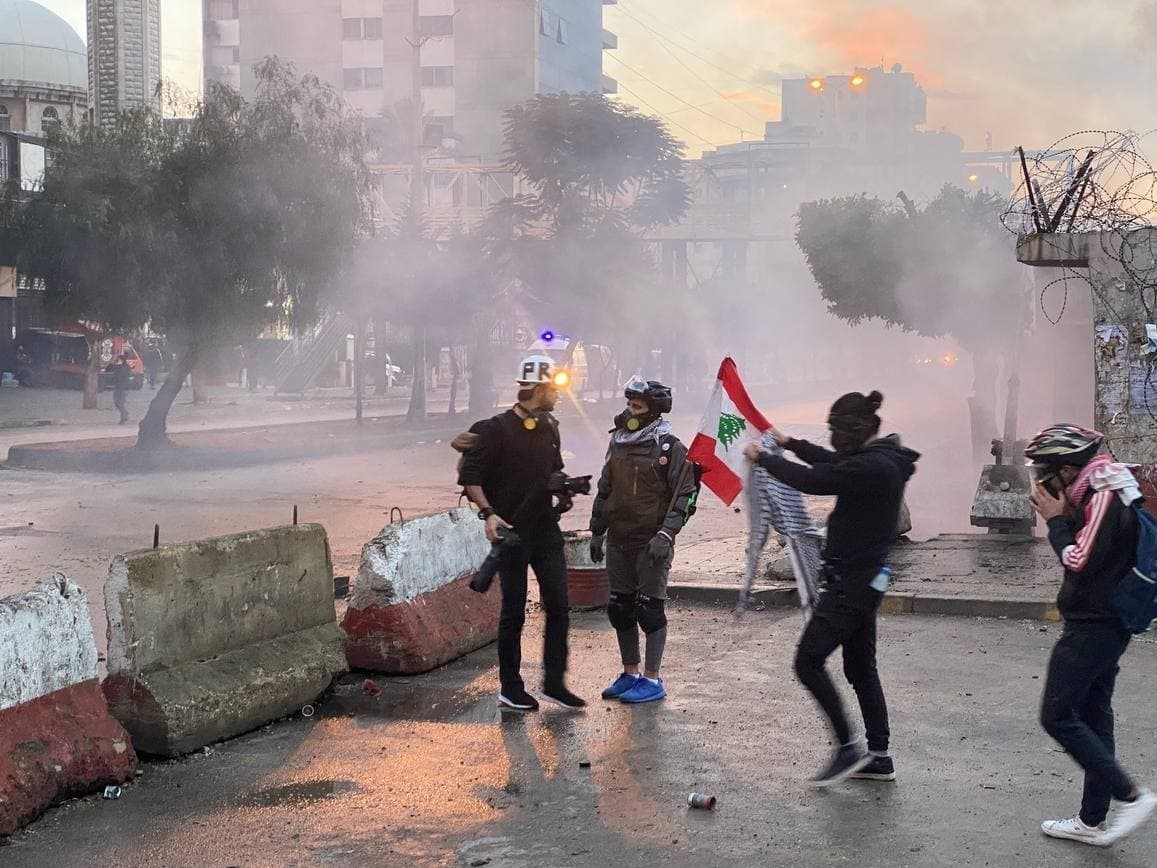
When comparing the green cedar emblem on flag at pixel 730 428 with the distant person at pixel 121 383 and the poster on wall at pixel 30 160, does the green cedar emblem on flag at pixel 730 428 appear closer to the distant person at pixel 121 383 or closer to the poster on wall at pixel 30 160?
the distant person at pixel 121 383

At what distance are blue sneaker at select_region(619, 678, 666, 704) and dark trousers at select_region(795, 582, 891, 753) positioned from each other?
56.4 inches

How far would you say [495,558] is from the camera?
20.1ft

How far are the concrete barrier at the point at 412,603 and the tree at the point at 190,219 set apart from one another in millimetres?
13917

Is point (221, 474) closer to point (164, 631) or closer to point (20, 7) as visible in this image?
point (164, 631)

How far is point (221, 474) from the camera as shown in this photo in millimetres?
19500

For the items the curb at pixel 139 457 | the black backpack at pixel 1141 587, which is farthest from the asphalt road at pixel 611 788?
the curb at pixel 139 457

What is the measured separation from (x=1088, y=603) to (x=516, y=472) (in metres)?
2.80

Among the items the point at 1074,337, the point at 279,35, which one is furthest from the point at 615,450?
the point at 279,35

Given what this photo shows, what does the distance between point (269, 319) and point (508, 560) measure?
17095 millimetres

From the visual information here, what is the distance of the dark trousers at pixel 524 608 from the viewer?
245 inches

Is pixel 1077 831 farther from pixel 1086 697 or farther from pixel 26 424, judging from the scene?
pixel 26 424

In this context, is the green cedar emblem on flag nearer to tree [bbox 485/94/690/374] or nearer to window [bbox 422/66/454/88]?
tree [bbox 485/94/690/374]

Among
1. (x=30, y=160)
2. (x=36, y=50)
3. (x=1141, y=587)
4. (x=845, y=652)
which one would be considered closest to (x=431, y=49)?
(x=36, y=50)

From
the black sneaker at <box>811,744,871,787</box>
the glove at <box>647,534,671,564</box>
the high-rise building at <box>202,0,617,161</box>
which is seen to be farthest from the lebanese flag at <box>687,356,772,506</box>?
the high-rise building at <box>202,0,617,161</box>
